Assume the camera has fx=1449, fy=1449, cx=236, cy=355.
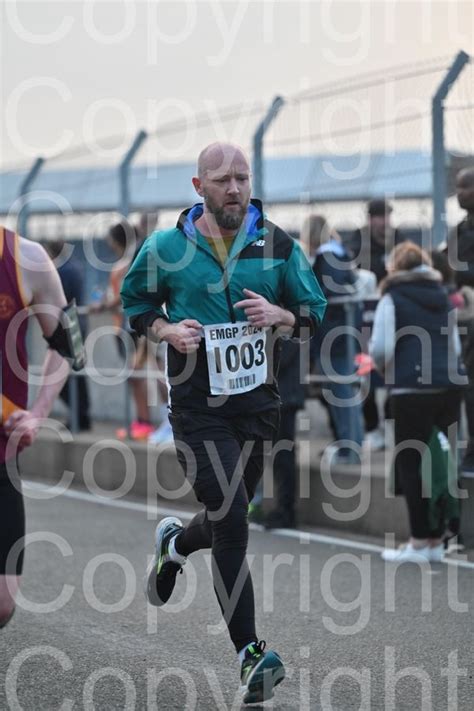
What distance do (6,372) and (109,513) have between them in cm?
560

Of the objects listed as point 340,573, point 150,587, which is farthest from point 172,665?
point 340,573

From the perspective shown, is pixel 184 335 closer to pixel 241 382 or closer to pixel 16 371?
pixel 241 382

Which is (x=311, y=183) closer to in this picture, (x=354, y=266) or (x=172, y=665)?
(x=354, y=266)

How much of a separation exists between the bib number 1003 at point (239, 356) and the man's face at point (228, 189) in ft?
1.44

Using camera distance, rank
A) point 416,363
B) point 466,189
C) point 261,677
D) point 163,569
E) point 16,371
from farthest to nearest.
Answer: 1. point 466,189
2. point 416,363
3. point 163,569
4. point 16,371
5. point 261,677

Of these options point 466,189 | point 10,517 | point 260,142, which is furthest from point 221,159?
point 260,142

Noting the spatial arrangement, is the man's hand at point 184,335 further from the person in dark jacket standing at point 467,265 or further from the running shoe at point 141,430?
the running shoe at point 141,430

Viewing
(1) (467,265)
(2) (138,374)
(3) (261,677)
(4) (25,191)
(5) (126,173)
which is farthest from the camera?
(4) (25,191)

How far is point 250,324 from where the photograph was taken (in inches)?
207

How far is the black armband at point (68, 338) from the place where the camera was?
17.1 feet

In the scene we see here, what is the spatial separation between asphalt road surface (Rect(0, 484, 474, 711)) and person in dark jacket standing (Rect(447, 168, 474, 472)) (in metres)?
0.90

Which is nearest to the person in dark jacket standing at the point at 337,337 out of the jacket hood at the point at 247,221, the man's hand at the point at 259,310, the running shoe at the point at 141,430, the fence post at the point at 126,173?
the running shoe at the point at 141,430

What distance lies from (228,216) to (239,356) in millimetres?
511

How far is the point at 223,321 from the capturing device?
5.27 metres
